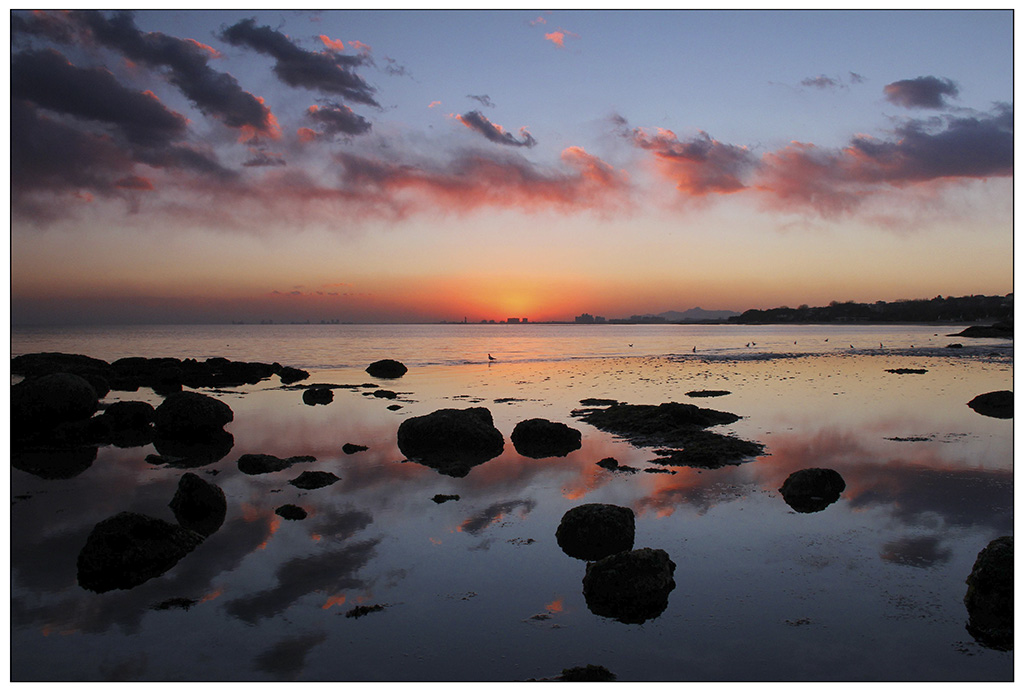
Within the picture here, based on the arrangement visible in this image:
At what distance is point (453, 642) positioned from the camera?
6555 mm

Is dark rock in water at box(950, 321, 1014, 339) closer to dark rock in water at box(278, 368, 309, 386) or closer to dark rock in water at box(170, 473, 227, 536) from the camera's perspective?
dark rock in water at box(278, 368, 309, 386)

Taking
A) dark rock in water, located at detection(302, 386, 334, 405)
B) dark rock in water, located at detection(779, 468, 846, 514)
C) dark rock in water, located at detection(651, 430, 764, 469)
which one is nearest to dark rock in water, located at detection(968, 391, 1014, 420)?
dark rock in water, located at detection(651, 430, 764, 469)

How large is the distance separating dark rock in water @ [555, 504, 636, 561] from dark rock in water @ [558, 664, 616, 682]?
2.77 metres

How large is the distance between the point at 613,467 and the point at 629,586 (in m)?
7.07

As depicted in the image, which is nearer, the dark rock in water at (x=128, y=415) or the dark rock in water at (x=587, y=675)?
the dark rock in water at (x=587, y=675)

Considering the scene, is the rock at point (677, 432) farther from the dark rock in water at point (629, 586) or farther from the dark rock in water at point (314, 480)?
the dark rock in water at point (314, 480)

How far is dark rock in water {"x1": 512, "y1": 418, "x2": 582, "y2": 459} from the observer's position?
53.9 ft

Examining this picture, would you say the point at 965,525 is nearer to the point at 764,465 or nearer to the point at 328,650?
the point at 764,465

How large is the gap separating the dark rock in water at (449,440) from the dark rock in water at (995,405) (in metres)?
18.5

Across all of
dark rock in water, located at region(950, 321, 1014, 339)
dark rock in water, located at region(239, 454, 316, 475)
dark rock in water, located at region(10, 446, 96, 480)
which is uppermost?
dark rock in water, located at region(950, 321, 1014, 339)

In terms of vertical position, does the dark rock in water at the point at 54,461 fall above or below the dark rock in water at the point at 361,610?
below

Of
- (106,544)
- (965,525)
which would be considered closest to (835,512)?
(965,525)

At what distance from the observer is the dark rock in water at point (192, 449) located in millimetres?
15656

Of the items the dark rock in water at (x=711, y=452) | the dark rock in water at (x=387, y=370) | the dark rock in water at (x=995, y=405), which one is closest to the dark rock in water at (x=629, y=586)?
the dark rock in water at (x=711, y=452)
